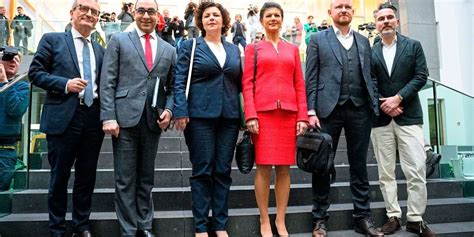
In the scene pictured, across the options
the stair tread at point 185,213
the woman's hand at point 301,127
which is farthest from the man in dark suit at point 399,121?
the woman's hand at point 301,127

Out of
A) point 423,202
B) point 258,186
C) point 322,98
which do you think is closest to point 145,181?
point 258,186

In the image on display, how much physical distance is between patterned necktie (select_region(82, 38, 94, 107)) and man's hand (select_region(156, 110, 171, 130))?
24.4 inches

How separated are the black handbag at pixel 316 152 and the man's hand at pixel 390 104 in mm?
822

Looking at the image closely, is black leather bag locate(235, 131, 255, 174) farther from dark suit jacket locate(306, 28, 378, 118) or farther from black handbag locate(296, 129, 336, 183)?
dark suit jacket locate(306, 28, 378, 118)

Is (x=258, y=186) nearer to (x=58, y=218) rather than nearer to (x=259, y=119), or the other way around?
(x=259, y=119)

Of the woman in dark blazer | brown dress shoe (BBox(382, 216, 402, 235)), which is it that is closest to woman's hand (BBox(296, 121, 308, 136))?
the woman in dark blazer

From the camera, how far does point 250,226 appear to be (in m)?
3.74

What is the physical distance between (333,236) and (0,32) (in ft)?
33.7

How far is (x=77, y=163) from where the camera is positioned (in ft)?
10.7

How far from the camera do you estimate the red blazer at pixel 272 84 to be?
336 cm

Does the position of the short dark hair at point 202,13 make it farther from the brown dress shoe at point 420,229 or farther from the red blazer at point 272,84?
the brown dress shoe at point 420,229

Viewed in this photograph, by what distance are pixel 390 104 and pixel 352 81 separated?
0.50 metres

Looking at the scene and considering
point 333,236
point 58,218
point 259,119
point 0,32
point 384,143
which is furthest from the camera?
point 0,32

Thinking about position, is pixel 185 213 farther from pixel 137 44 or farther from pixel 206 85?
pixel 137 44
